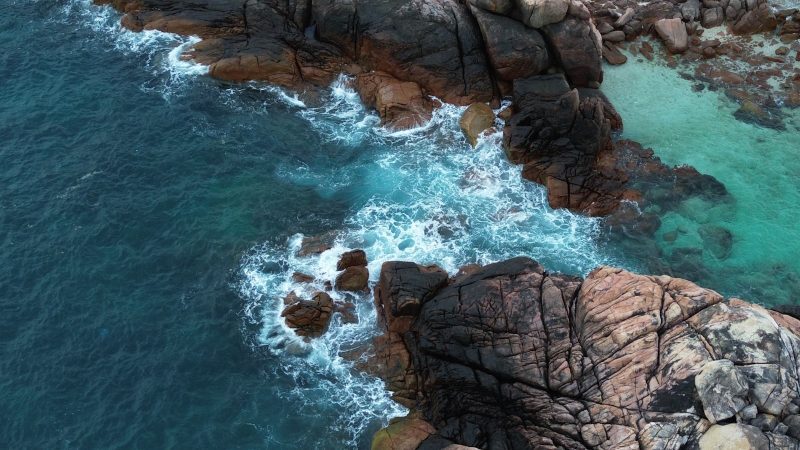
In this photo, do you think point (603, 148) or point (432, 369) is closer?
point (432, 369)

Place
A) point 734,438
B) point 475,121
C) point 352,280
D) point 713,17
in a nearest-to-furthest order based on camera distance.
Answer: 1. point 734,438
2. point 352,280
3. point 475,121
4. point 713,17

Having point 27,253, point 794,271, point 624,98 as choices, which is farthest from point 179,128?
point 794,271

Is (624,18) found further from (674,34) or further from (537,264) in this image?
(537,264)

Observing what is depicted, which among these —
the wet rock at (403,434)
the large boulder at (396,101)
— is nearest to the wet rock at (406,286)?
the wet rock at (403,434)

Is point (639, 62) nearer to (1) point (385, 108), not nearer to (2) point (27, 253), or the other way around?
(1) point (385, 108)

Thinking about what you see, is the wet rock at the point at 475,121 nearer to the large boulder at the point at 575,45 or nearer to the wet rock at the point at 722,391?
the large boulder at the point at 575,45

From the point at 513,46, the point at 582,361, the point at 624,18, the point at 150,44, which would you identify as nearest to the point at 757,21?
the point at 624,18

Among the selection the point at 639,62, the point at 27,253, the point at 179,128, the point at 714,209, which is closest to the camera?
the point at 27,253
